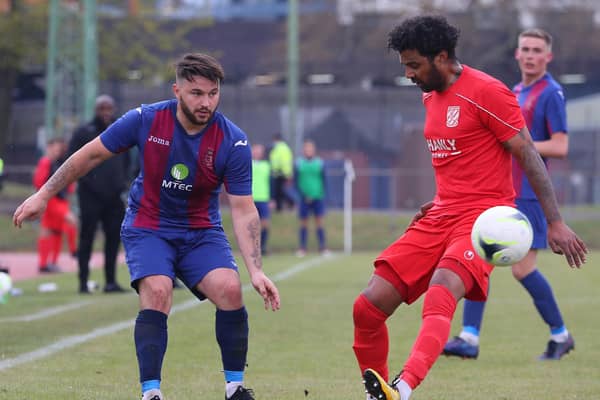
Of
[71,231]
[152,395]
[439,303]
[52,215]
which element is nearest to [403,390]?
[439,303]

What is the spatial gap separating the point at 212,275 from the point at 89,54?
66.6 feet

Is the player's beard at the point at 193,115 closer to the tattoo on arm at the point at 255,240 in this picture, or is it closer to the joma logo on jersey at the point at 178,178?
the joma logo on jersey at the point at 178,178

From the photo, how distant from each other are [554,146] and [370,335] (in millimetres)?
2693

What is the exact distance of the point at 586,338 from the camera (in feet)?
30.7

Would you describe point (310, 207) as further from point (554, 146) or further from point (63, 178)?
point (63, 178)

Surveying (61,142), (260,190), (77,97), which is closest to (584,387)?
(61,142)

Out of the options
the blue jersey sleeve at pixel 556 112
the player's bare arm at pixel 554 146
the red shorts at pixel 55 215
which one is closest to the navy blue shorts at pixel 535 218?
the player's bare arm at pixel 554 146

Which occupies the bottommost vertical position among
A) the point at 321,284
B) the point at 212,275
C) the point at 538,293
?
the point at 321,284

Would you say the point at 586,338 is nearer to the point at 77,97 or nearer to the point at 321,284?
the point at 321,284

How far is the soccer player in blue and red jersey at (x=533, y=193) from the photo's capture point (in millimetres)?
8031

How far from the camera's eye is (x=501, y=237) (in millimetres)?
5266

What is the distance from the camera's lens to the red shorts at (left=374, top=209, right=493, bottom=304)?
18.4 feet

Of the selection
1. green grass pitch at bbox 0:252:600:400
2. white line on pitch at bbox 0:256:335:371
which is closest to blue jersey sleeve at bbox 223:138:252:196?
green grass pitch at bbox 0:252:600:400

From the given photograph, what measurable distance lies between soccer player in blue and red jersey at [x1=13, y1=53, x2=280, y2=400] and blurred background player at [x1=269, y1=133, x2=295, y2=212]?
19.4 meters
